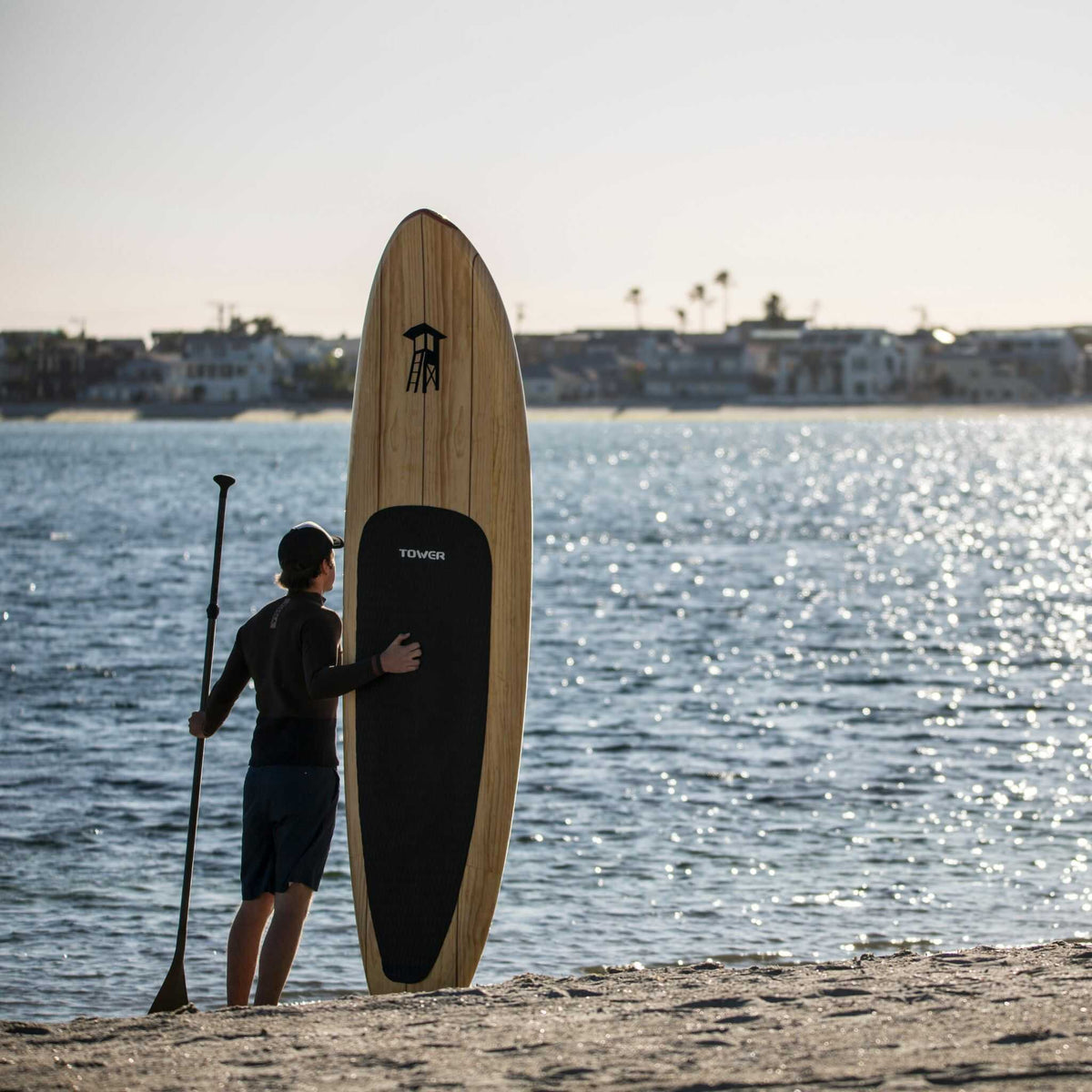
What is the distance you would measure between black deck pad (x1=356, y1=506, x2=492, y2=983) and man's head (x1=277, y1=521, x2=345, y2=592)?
874mm

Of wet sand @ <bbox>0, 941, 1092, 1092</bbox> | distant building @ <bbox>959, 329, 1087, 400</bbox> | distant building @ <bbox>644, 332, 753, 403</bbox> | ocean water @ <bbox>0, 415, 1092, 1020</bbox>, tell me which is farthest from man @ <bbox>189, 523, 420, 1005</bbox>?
distant building @ <bbox>959, 329, 1087, 400</bbox>

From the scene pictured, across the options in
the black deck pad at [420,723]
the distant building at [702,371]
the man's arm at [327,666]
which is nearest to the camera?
the man's arm at [327,666]

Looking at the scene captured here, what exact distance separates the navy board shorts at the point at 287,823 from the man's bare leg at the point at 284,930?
3cm

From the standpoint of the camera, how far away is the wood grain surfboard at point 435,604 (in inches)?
243

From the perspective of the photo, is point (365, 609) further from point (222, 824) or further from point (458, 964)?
point (222, 824)

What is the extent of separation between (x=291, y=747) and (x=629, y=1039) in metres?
1.38

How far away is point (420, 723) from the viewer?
6176 mm

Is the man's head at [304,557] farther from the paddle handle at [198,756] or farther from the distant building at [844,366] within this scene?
the distant building at [844,366]

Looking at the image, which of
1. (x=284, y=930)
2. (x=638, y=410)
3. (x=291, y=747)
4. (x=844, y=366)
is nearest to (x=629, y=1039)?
(x=284, y=930)

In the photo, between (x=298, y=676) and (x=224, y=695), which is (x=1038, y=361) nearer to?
(x=224, y=695)

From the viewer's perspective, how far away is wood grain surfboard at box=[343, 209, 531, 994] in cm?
616

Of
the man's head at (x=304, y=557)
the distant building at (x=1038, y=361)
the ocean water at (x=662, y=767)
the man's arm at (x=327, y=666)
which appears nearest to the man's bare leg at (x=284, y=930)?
the man's arm at (x=327, y=666)

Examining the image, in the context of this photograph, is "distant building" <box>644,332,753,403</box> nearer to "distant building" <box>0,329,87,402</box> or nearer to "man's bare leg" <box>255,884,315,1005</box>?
"distant building" <box>0,329,87,402</box>

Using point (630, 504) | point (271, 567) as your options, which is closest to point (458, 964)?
point (271, 567)
